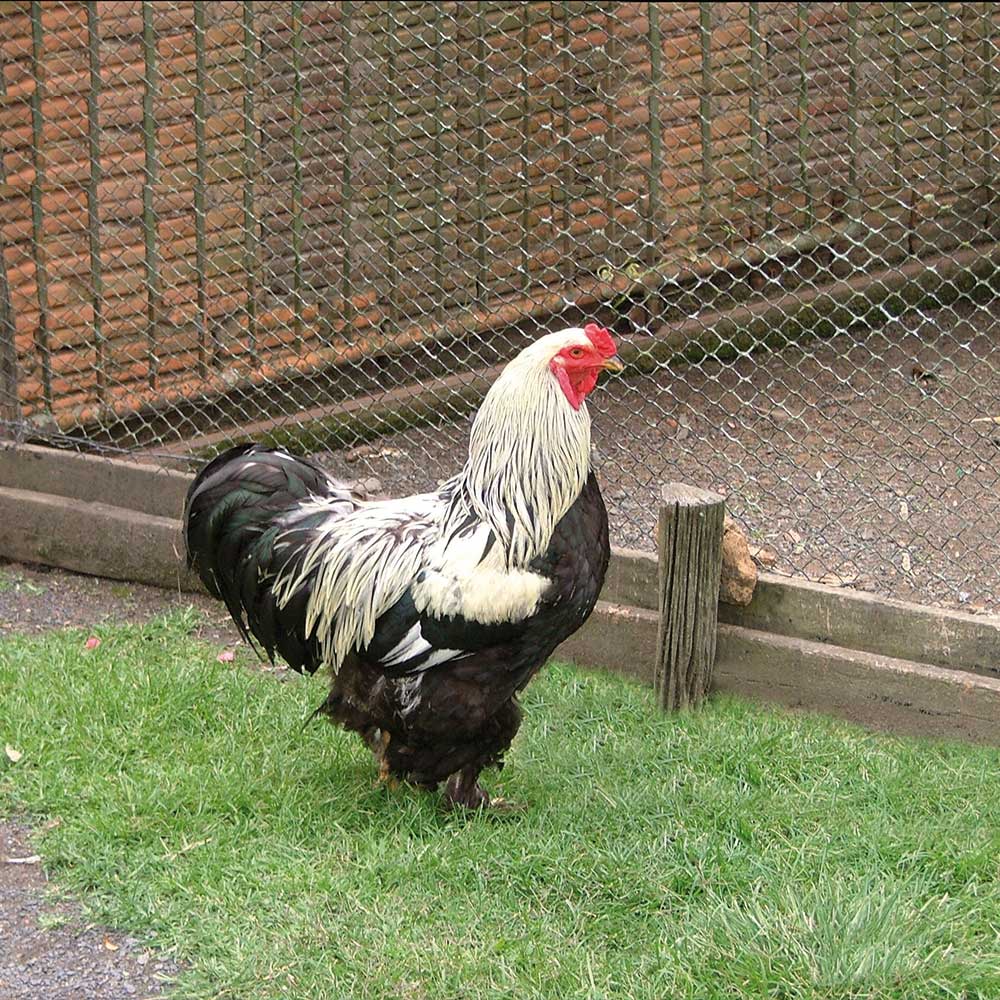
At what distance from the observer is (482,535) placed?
3941 millimetres

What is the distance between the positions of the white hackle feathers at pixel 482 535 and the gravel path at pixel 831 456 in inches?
55.2

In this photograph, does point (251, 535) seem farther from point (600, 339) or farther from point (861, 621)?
point (861, 621)

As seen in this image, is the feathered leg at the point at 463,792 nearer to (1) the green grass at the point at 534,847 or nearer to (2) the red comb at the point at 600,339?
(1) the green grass at the point at 534,847

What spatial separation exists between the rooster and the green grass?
31 centimetres

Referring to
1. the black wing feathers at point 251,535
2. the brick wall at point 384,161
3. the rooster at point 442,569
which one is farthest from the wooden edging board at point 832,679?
the brick wall at point 384,161

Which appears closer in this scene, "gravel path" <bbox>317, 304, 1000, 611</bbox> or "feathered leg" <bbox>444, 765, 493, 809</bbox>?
"feathered leg" <bbox>444, 765, 493, 809</bbox>

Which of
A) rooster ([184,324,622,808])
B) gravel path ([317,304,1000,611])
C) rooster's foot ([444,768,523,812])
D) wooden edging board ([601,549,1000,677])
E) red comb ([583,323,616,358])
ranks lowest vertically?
gravel path ([317,304,1000,611])

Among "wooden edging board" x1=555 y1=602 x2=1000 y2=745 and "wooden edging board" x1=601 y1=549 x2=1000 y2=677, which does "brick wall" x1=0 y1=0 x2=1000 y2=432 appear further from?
"wooden edging board" x1=601 y1=549 x2=1000 y2=677

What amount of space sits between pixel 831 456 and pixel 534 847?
2.90 metres

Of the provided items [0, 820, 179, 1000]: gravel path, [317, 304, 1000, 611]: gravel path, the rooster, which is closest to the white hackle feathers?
the rooster

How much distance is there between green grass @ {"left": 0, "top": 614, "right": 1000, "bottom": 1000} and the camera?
11.2ft

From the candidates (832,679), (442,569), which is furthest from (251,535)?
(832,679)

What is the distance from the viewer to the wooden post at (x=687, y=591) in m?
4.54

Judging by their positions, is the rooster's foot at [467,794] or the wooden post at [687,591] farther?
the wooden post at [687,591]
